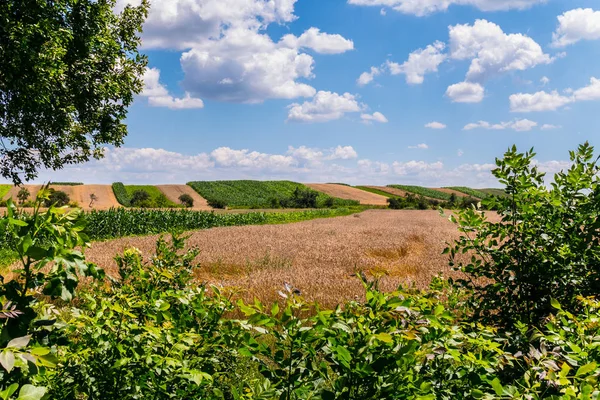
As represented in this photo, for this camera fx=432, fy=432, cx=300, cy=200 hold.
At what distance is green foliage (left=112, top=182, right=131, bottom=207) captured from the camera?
7295cm

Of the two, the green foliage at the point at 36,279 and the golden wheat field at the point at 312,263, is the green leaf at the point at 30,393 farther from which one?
the golden wheat field at the point at 312,263

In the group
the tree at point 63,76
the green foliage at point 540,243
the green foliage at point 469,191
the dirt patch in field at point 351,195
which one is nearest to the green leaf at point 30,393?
the green foliage at point 540,243

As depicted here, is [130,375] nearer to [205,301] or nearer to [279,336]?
[205,301]

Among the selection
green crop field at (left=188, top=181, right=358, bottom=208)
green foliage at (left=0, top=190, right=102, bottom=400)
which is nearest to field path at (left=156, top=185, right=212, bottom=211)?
green crop field at (left=188, top=181, right=358, bottom=208)

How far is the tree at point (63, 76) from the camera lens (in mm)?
15477

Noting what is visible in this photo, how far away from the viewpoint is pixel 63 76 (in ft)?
56.8

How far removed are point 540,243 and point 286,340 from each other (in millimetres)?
3056

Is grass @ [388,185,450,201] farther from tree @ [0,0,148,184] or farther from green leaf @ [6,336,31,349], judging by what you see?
green leaf @ [6,336,31,349]

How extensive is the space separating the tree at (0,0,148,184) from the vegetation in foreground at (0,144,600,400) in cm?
1519

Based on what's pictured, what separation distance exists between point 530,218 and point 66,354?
3.97m

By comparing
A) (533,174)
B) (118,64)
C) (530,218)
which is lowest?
(530,218)

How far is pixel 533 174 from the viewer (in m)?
4.29

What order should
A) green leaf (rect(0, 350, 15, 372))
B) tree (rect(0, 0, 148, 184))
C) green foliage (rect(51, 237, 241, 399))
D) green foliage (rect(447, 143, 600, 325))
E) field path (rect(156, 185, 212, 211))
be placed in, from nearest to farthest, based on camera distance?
green leaf (rect(0, 350, 15, 372)), green foliage (rect(51, 237, 241, 399)), green foliage (rect(447, 143, 600, 325)), tree (rect(0, 0, 148, 184)), field path (rect(156, 185, 212, 211))

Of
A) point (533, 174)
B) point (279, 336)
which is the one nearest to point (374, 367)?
point (279, 336)
